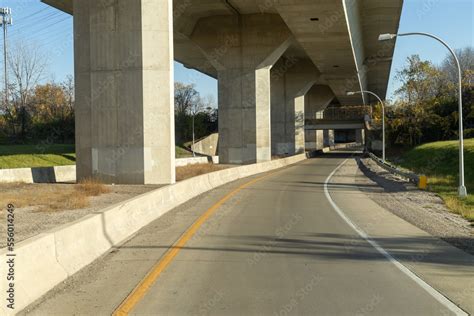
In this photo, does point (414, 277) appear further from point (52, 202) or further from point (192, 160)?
point (192, 160)

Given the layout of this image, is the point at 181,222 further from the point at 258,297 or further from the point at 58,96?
the point at 58,96

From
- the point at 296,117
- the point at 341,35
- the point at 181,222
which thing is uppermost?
the point at 341,35

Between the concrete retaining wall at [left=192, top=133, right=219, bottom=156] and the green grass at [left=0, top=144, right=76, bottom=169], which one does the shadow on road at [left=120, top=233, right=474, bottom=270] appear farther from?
the concrete retaining wall at [left=192, top=133, right=219, bottom=156]

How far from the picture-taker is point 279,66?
70750mm

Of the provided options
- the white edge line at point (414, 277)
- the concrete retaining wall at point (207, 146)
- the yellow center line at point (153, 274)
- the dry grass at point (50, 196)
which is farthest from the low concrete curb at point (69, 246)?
the concrete retaining wall at point (207, 146)

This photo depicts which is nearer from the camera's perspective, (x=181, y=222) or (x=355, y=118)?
(x=181, y=222)

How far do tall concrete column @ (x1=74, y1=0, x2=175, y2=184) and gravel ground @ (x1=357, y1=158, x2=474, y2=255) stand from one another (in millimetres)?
9184

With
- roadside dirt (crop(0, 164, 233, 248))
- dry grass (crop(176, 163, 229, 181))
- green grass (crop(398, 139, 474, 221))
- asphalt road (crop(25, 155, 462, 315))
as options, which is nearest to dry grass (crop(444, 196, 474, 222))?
green grass (crop(398, 139, 474, 221))

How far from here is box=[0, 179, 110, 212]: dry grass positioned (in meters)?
15.1

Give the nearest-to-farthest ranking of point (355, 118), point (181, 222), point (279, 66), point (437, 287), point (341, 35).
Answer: point (437, 287) < point (181, 222) < point (341, 35) < point (279, 66) < point (355, 118)

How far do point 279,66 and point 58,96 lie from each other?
107 ft

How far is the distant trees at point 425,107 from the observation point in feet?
229

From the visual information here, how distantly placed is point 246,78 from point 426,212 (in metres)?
30.9

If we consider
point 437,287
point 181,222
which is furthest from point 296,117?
point 437,287
